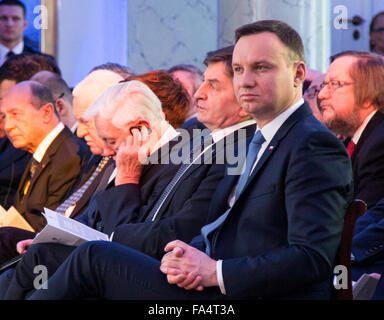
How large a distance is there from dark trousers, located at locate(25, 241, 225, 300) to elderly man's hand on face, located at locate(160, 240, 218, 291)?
0.05 meters

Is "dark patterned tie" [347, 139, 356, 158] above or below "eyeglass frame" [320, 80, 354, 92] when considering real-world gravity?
below

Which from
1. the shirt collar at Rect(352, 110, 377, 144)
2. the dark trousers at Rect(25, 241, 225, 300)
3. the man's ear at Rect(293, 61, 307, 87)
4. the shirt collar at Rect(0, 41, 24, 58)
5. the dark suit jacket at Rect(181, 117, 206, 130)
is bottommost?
the dark trousers at Rect(25, 241, 225, 300)

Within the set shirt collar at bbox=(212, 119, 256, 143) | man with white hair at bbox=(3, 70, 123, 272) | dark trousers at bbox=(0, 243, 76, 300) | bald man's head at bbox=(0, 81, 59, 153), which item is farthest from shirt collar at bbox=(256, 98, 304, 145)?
bald man's head at bbox=(0, 81, 59, 153)

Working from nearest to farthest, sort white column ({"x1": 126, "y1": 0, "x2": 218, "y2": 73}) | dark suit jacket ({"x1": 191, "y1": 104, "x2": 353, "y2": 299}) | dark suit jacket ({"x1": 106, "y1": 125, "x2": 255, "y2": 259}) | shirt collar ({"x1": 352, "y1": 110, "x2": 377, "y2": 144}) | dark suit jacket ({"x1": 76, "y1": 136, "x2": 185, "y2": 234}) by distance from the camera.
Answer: dark suit jacket ({"x1": 191, "y1": 104, "x2": 353, "y2": 299}), dark suit jacket ({"x1": 106, "y1": 125, "x2": 255, "y2": 259}), dark suit jacket ({"x1": 76, "y1": 136, "x2": 185, "y2": 234}), shirt collar ({"x1": 352, "y1": 110, "x2": 377, "y2": 144}), white column ({"x1": 126, "y1": 0, "x2": 218, "y2": 73})

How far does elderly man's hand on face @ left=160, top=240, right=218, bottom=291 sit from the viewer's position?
2.64m

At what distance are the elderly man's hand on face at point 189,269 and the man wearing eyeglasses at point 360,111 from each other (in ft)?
4.73

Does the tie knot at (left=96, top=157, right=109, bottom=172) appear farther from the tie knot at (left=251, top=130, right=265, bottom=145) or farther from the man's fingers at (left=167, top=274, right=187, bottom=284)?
the man's fingers at (left=167, top=274, right=187, bottom=284)

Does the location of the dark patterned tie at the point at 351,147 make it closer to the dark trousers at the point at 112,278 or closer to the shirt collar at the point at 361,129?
the shirt collar at the point at 361,129

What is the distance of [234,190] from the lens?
10.00 feet

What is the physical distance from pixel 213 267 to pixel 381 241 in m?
1.25

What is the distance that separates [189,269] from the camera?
2.66 meters

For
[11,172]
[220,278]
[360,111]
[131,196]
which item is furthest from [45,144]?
[220,278]

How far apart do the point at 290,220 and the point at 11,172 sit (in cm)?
349
